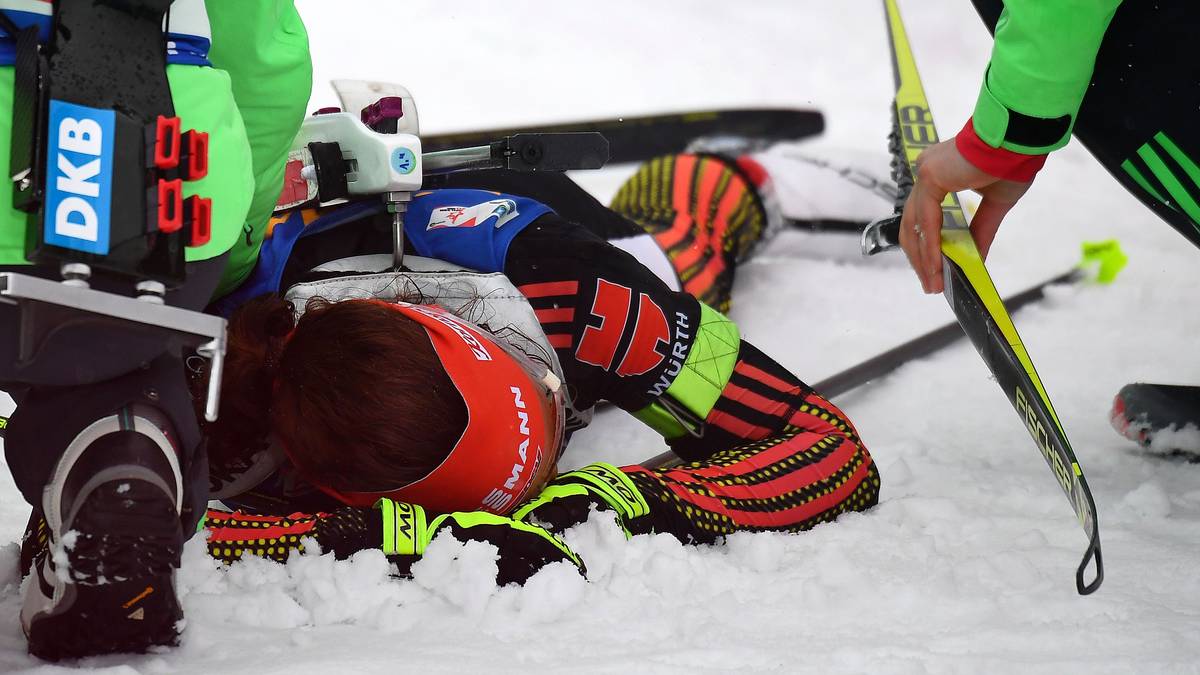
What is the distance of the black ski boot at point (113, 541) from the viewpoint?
0.81 metres

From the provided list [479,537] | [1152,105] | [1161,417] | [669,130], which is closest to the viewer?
[479,537]

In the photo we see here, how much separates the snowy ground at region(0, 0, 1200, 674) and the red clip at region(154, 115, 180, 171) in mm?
368

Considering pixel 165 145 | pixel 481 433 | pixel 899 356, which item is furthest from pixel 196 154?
pixel 899 356

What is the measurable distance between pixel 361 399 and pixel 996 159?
66cm

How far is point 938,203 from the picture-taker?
4.18 ft

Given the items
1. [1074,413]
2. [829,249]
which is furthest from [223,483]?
[829,249]

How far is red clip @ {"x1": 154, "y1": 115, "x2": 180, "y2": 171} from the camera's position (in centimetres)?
80

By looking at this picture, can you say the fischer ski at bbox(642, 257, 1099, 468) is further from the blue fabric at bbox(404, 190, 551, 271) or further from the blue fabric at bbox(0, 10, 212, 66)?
the blue fabric at bbox(0, 10, 212, 66)

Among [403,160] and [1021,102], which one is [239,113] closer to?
[403,160]

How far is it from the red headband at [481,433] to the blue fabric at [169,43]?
325 mm

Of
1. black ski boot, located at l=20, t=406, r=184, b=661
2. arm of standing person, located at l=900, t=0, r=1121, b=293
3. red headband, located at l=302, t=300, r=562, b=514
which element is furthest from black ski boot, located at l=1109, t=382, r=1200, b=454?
black ski boot, located at l=20, t=406, r=184, b=661

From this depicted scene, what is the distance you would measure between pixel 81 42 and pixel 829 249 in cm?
182

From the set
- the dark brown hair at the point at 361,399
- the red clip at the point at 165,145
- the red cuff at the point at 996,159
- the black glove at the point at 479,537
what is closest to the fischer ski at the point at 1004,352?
the red cuff at the point at 996,159

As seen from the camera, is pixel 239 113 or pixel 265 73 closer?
pixel 239 113
